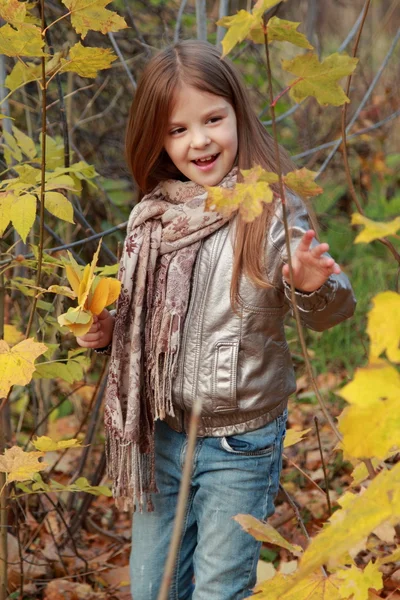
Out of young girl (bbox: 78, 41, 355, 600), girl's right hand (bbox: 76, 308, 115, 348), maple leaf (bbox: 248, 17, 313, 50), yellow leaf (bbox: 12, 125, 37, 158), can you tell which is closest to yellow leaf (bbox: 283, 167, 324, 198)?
maple leaf (bbox: 248, 17, 313, 50)

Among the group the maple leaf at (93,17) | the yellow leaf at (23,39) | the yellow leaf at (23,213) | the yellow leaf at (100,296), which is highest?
A: the maple leaf at (93,17)

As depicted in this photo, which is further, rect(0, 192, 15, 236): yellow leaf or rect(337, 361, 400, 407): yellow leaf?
rect(0, 192, 15, 236): yellow leaf

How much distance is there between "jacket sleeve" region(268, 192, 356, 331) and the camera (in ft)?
4.95

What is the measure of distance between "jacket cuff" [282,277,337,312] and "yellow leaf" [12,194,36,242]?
523 mm

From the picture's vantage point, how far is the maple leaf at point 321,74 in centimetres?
118

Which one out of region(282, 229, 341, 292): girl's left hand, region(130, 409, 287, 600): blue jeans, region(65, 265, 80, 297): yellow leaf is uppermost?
region(282, 229, 341, 292): girl's left hand

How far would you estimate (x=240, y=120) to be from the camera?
1.81 m

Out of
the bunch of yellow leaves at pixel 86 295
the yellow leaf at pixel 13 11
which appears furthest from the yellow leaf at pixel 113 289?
the yellow leaf at pixel 13 11

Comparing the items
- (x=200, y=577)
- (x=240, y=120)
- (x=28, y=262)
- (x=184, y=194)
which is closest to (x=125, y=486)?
(x=200, y=577)

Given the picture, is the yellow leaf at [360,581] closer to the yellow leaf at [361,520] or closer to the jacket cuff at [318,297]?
the yellow leaf at [361,520]

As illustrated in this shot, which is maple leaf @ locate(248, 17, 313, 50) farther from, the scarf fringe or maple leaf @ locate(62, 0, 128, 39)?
the scarf fringe

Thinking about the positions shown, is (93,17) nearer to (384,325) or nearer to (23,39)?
(23,39)

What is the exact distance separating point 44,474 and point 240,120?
59.6 inches

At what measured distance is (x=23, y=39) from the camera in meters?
1.48
